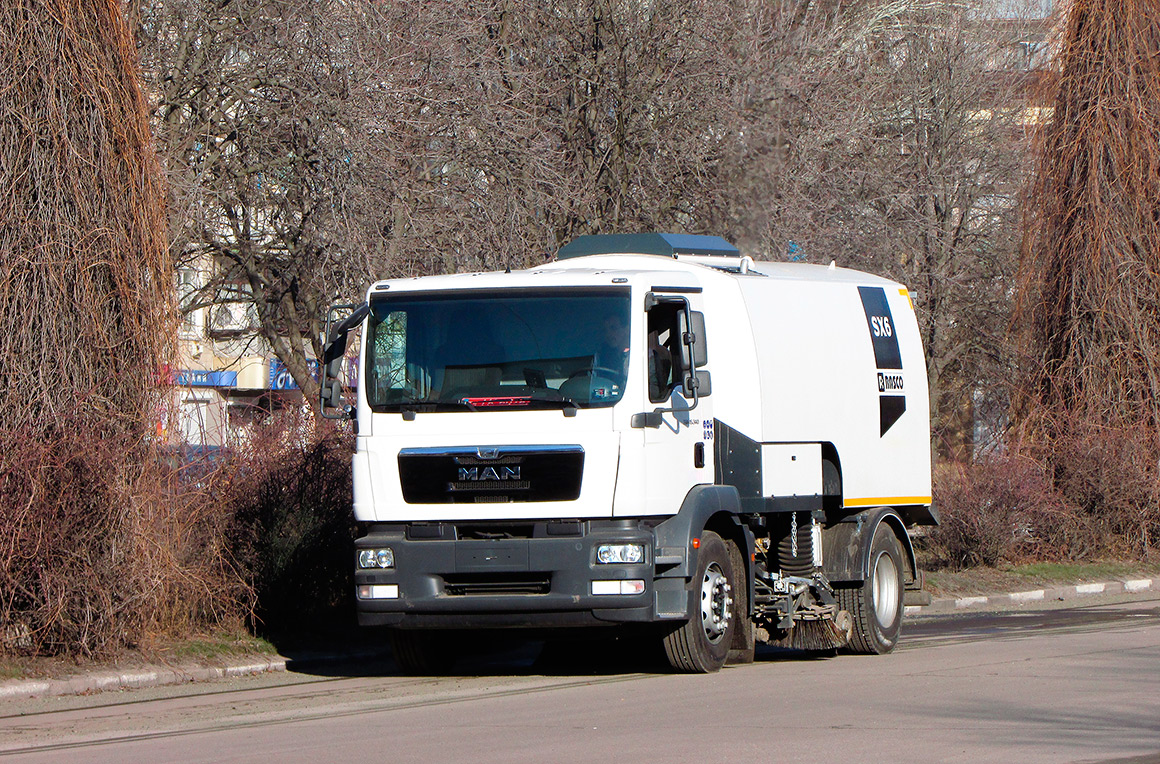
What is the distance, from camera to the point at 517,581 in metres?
11.4

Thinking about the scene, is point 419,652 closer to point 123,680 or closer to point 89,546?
point 123,680

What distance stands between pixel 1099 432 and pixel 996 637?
29.7 feet

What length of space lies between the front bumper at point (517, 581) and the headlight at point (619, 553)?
0.04 m

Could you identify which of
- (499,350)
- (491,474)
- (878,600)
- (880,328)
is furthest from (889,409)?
(491,474)

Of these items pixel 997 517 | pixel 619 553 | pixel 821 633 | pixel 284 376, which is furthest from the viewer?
pixel 284 376

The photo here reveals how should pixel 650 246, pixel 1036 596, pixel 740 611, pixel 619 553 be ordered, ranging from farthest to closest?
pixel 1036 596
pixel 650 246
pixel 740 611
pixel 619 553

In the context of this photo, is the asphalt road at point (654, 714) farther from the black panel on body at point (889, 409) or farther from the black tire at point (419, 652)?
the black panel on body at point (889, 409)

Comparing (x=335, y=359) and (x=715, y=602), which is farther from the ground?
(x=335, y=359)

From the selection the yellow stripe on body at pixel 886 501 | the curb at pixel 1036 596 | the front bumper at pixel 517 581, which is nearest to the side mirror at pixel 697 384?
the front bumper at pixel 517 581

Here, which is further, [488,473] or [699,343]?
[699,343]

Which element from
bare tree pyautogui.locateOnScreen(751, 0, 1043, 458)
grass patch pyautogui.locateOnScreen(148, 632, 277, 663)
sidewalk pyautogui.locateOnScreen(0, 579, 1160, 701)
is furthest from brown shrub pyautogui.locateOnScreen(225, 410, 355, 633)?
bare tree pyautogui.locateOnScreen(751, 0, 1043, 458)

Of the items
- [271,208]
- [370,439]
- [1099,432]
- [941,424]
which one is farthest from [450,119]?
[941,424]

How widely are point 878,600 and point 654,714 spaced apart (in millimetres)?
4970

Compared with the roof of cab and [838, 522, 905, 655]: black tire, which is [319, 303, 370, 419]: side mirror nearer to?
the roof of cab
